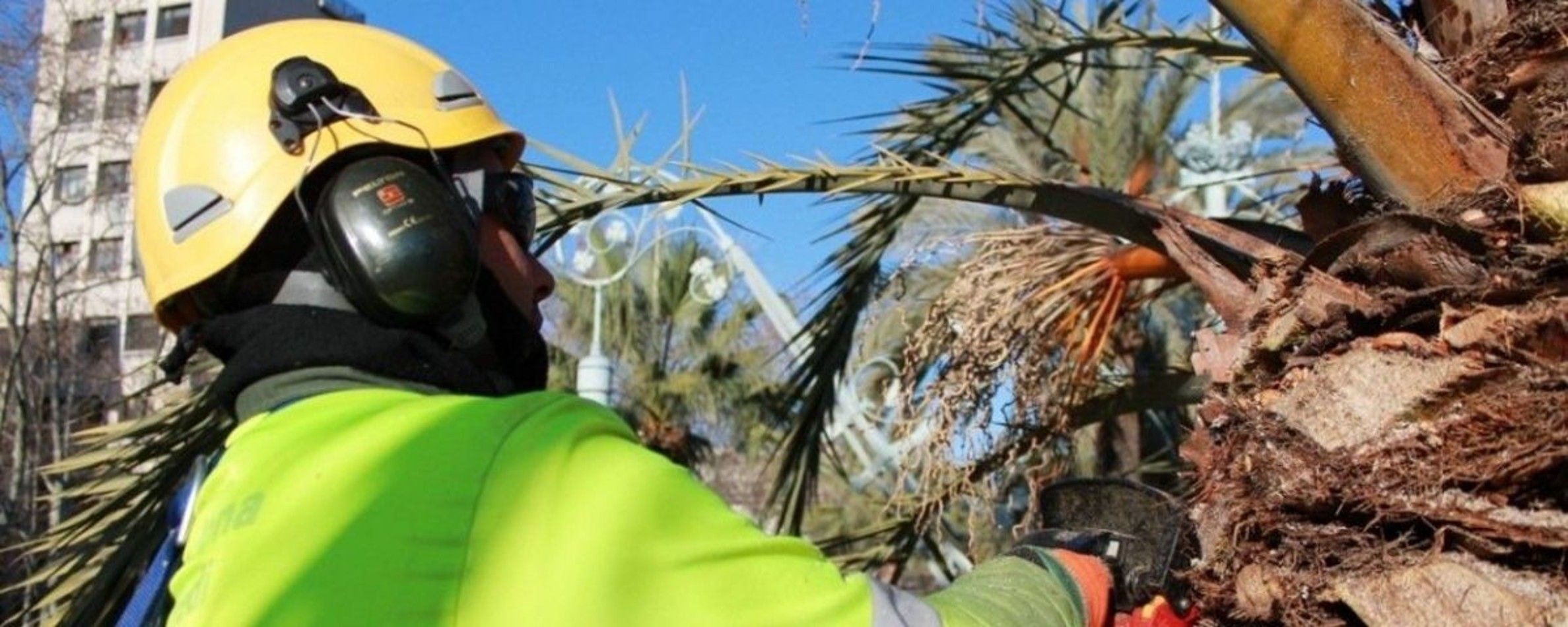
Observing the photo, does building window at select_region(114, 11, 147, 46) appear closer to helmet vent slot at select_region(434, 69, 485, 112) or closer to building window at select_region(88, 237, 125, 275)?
building window at select_region(88, 237, 125, 275)

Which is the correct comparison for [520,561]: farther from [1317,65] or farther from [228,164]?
[1317,65]

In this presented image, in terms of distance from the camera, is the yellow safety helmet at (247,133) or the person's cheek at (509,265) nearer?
the yellow safety helmet at (247,133)

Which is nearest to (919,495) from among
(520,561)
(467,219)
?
(467,219)

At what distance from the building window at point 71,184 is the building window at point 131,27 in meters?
1.75

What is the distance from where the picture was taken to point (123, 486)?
459cm

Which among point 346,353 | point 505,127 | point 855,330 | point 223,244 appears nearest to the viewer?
point 346,353

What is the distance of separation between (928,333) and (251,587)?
3.29m

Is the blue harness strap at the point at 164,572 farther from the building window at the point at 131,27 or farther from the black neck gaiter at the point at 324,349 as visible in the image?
the building window at the point at 131,27

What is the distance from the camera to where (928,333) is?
4734 mm

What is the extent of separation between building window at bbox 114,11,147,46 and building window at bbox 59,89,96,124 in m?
1.98

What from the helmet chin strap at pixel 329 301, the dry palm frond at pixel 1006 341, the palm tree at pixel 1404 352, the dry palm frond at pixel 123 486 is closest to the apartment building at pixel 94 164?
the dry palm frond at pixel 123 486

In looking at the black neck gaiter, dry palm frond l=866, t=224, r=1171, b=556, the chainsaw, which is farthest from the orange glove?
dry palm frond l=866, t=224, r=1171, b=556

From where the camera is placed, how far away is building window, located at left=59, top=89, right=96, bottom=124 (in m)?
16.5

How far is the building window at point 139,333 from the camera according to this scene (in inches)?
749
